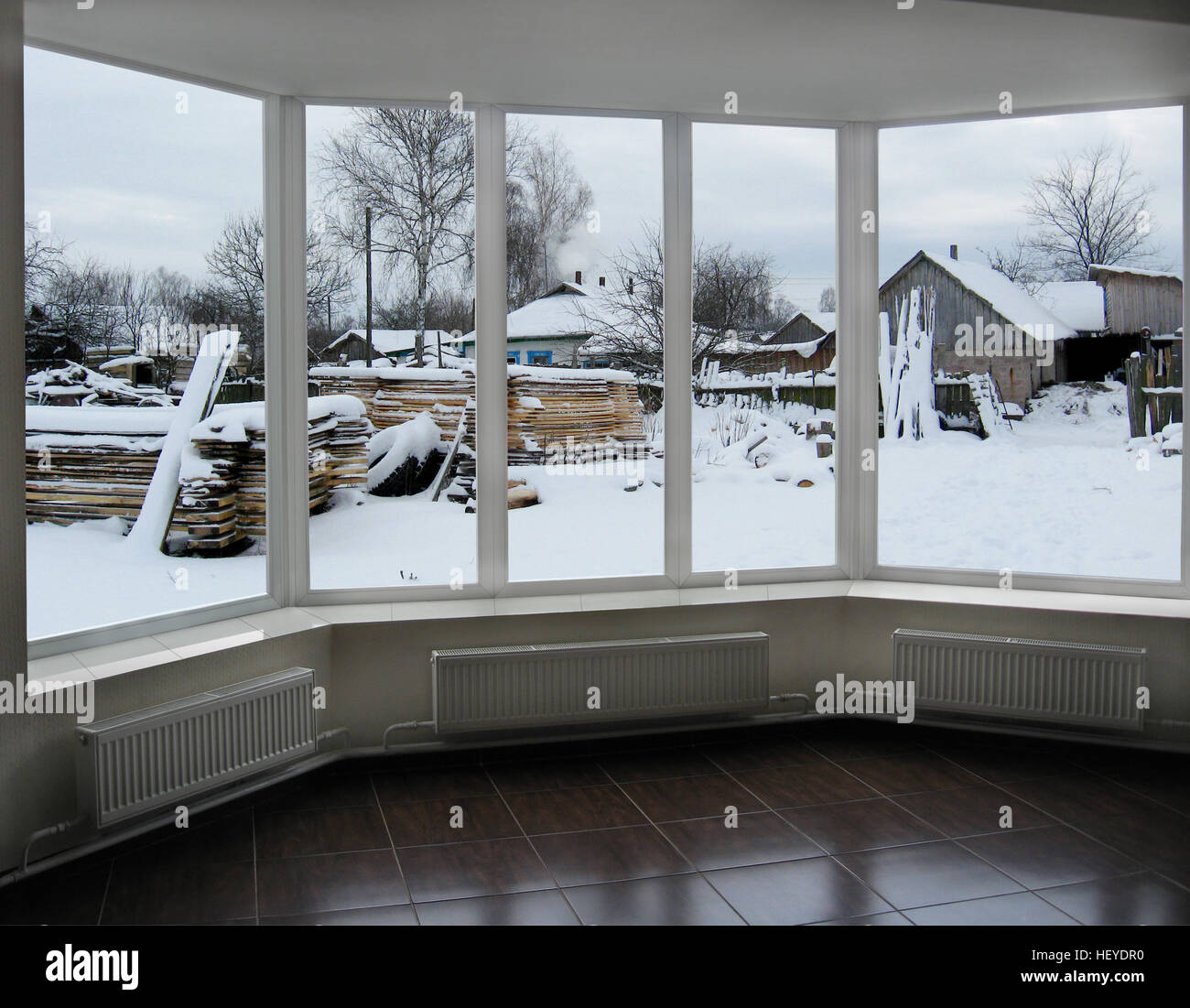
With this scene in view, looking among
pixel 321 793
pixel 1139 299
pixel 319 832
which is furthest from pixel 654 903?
pixel 1139 299

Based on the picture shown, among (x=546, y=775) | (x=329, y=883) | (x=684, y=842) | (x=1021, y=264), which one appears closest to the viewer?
(x=329, y=883)

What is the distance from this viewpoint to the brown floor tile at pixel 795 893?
3.23m

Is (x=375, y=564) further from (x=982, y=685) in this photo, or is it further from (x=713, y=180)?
(x=982, y=685)

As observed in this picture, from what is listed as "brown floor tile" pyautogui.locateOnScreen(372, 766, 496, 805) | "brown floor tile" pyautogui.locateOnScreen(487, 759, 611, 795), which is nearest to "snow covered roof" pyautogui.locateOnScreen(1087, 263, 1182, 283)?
"brown floor tile" pyautogui.locateOnScreen(487, 759, 611, 795)

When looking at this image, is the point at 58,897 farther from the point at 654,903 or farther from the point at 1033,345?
the point at 1033,345

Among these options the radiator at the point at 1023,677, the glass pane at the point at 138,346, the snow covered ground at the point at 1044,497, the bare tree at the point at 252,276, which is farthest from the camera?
the snow covered ground at the point at 1044,497

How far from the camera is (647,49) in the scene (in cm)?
396

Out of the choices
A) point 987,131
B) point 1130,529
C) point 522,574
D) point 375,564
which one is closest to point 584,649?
point 522,574

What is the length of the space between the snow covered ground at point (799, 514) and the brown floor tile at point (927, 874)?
5.67ft

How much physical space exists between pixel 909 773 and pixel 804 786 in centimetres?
47

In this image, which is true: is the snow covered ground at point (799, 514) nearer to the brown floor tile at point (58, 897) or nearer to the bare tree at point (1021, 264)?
the bare tree at point (1021, 264)

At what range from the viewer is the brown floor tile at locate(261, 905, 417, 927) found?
3180 millimetres

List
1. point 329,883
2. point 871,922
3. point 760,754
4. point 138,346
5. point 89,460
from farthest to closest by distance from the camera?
point 760,754
point 138,346
point 89,460
point 329,883
point 871,922

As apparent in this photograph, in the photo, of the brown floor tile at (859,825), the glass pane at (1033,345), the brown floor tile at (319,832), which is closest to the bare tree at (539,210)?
the glass pane at (1033,345)
